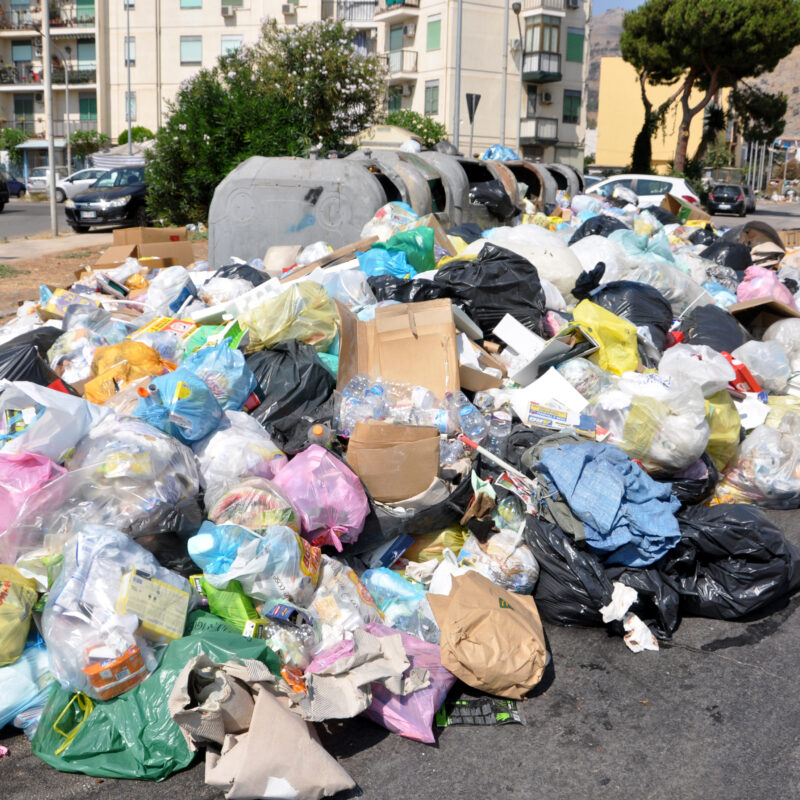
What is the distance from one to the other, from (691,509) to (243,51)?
14.1m

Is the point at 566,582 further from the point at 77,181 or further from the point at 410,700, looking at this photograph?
the point at 77,181

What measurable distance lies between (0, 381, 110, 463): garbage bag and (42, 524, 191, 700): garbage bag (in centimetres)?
57

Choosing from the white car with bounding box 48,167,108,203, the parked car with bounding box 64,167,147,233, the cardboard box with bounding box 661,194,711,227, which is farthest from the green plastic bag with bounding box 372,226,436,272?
the white car with bounding box 48,167,108,203

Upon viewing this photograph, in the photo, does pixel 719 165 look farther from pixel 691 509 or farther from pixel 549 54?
pixel 691 509

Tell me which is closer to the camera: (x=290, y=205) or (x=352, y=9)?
(x=290, y=205)

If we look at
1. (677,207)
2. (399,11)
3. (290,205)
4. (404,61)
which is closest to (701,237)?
(677,207)

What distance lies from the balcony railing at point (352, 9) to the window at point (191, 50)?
5.57 m

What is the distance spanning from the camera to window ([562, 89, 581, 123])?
3728 cm

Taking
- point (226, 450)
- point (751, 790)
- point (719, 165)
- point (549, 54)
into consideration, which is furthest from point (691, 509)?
point (719, 165)

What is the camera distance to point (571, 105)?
37531mm

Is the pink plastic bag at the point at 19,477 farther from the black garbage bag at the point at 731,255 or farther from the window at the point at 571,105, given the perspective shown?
the window at the point at 571,105

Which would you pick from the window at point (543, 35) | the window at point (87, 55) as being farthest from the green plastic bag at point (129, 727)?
the window at point (87, 55)

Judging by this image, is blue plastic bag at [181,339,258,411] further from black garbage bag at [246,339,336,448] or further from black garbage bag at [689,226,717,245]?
black garbage bag at [689,226,717,245]

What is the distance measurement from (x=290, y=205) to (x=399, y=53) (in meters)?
30.6
